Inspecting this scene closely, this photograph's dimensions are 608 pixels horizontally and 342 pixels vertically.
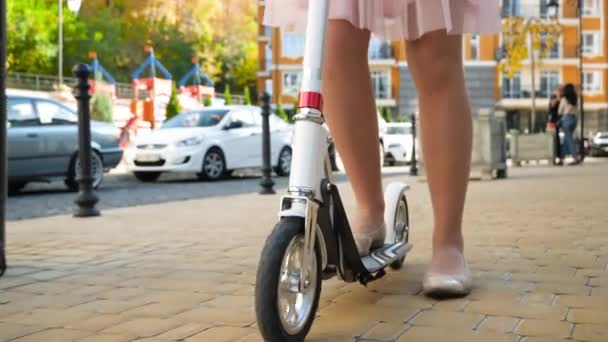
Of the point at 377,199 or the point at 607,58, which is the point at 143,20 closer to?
the point at 607,58

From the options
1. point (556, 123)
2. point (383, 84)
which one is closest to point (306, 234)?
point (556, 123)

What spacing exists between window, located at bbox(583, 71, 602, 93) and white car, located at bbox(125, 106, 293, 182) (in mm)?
42219

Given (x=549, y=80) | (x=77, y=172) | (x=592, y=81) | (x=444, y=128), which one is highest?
(x=549, y=80)

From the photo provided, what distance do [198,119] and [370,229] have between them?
11.8 m

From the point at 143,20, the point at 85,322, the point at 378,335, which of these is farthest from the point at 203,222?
the point at 143,20

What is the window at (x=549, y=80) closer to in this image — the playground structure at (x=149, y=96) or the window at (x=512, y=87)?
the window at (x=512, y=87)

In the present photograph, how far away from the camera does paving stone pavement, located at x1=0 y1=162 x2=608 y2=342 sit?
7.23ft

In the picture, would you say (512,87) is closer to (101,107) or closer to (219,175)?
(101,107)

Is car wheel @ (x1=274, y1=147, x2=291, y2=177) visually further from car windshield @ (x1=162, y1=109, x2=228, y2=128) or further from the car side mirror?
car windshield @ (x1=162, y1=109, x2=228, y2=128)

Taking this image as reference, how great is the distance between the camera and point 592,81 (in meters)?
Result: 52.9

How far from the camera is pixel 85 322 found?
2.38 meters

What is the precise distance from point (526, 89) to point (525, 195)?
1846 inches

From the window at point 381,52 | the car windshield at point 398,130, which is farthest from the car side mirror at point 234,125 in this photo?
the window at point 381,52

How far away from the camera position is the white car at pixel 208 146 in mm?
13195
